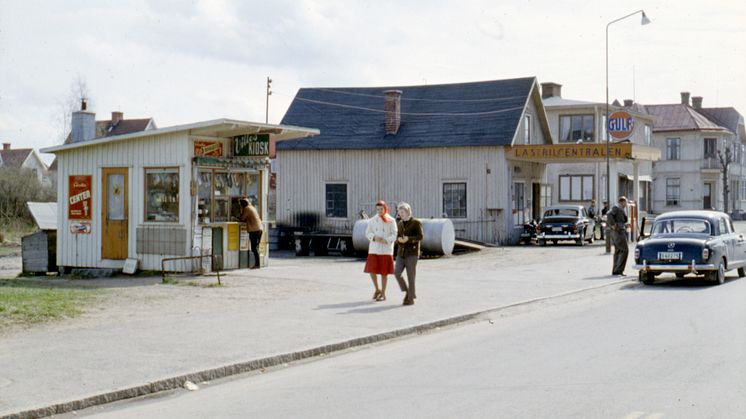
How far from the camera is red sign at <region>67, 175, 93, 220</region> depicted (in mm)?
22750

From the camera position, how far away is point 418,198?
39.1 metres

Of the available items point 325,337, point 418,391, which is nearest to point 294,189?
point 325,337

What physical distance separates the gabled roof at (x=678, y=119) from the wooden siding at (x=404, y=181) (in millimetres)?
37553

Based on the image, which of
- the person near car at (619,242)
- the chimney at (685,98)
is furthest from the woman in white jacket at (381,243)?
the chimney at (685,98)

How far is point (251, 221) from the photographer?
22109 millimetres

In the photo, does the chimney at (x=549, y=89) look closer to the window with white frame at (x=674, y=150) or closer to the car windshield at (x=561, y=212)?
the car windshield at (x=561, y=212)

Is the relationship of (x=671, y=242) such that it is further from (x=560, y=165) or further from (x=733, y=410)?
(x=560, y=165)

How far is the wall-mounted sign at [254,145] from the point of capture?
22.1 meters

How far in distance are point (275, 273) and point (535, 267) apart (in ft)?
25.4

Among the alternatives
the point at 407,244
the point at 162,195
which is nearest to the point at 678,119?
the point at 162,195

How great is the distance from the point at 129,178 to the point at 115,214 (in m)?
1.00

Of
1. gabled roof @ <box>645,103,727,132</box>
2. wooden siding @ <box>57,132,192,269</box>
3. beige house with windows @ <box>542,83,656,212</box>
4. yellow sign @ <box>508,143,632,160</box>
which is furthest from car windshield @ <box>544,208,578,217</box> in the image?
gabled roof @ <box>645,103,727,132</box>

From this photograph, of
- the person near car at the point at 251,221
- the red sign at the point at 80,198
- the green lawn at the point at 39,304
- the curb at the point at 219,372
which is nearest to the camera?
the curb at the point at 219,372

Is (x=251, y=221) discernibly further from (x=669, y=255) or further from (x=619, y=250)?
(x=669, y=255)
